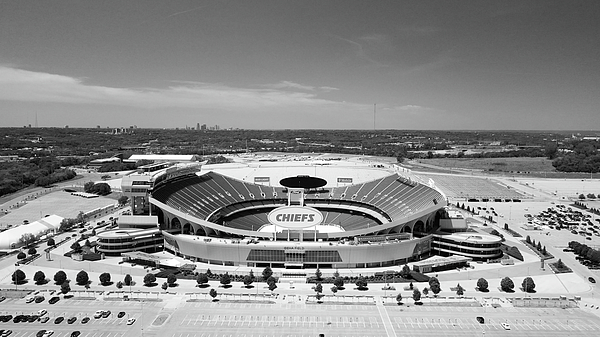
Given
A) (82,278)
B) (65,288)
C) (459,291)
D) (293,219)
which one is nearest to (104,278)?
(82,278)

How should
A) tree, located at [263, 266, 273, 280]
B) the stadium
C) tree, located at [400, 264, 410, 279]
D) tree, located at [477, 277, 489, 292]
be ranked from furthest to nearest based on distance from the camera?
the stadium < tree, located at [400, 264, 410, 279] < tree, located at [263, 266, 273, 280] < tree, located at [477, 277, 489, 292]

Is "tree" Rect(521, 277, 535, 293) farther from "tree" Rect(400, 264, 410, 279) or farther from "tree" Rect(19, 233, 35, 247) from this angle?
"tree" Rect(19, 233, 35, 247)

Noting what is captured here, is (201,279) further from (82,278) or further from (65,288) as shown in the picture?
(65,288)

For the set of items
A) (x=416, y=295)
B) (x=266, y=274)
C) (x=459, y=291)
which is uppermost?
(x=266, y=274)

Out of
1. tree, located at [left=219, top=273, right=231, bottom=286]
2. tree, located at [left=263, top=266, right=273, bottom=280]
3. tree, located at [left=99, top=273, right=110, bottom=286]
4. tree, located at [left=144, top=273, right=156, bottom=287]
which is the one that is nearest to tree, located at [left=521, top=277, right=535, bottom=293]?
tree, located at [left=263, top=266, right=273, bottom=280]

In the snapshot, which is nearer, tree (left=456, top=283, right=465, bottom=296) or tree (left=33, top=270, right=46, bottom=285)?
tree (left=456, top=283, right=465, bottom=296)

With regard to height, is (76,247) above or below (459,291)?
above

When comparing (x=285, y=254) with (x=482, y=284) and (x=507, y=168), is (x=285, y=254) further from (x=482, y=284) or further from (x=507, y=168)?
(x=507, y=168)

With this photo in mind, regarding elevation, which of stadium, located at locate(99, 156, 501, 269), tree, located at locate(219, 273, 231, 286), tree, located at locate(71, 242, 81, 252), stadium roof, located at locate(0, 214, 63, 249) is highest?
stadium, located at locate(99, 156, 501, 269)
